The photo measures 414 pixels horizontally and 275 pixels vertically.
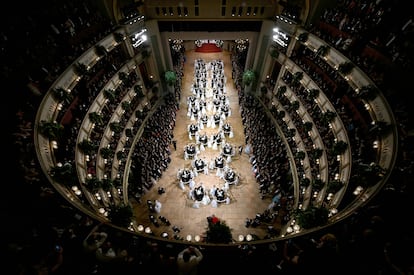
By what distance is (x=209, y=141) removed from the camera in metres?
28.2

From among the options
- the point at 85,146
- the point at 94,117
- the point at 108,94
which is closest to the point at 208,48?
the point at 108,94

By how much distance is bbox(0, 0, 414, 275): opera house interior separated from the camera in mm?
9906

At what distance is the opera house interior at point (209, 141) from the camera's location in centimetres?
991

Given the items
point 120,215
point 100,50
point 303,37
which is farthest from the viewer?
point 303,37

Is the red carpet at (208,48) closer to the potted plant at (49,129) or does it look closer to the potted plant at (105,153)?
the potted plant at (105,153)


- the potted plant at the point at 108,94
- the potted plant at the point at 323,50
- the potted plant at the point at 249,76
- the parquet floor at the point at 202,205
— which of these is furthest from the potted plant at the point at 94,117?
the potted plant at the point at 249,76

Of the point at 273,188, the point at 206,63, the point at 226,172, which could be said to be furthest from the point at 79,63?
the point at 206,63

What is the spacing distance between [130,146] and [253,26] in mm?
18686

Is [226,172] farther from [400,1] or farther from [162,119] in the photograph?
[400,1]

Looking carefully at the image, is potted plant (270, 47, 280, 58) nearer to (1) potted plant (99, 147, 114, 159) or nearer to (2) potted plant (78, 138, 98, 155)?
(1) potted plant (99, 147, 114, 159)

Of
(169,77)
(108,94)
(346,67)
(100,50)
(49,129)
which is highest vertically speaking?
(169,77)

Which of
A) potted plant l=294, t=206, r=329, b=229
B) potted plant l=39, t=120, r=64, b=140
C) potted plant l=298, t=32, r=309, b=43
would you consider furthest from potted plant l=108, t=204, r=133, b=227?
potted plant l=298, t=32, r=309, b=43

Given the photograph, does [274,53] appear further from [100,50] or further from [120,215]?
[120,215]

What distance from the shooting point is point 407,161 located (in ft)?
39.7
